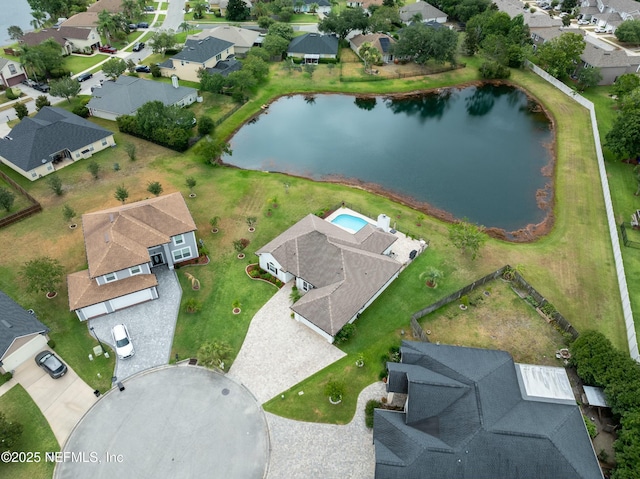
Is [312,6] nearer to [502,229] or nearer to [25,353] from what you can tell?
[502,229]

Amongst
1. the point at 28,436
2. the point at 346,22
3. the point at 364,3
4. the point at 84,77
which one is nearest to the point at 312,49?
the point at 346,22

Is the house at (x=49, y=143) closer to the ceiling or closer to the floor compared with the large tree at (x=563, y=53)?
closer to the floor

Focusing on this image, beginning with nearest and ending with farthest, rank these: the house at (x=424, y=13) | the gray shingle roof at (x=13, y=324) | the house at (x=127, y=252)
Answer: the gray shingle roof at (x=13, y=324), the house at (x=127, y=252), the house at (x=424, y=13)

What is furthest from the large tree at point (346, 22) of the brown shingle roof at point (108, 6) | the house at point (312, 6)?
the brown shingle roof at point (108, 6)

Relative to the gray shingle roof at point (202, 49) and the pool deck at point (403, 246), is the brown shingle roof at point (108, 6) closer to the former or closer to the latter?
the gray shingle roof at point (202, 49)

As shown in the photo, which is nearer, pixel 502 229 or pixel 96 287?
pixel 96 287
